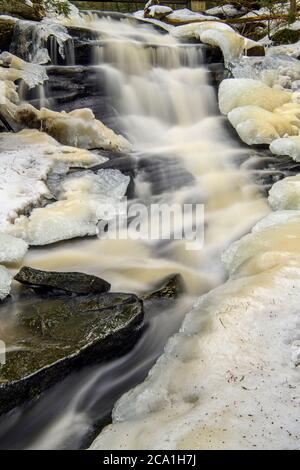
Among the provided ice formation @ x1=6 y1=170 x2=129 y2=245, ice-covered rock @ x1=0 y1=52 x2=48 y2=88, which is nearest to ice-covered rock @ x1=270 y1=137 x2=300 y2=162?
ice formation @ x1=6 y1=170 x2=129 y2=245

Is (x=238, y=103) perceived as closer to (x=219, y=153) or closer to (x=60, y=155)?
(x=219, y=153)

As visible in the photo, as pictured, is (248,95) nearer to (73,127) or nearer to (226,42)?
(226,42)

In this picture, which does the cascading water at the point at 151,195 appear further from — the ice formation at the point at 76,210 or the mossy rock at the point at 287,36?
the mossy rock at the point at 287,36

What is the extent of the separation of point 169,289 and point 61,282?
924mm

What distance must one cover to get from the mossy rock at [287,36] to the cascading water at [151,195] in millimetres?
3882

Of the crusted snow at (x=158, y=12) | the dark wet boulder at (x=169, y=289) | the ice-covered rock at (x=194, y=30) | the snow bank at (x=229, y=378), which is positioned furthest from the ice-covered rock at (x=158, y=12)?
the snow bank at (x=229, y=378)

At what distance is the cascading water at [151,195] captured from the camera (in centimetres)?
251

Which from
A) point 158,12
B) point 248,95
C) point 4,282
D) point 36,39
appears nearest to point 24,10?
point 36,39

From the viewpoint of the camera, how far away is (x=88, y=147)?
21.4 ft

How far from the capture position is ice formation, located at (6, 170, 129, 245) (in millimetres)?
4336

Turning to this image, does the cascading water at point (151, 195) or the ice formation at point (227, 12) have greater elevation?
the ice formation at point (227, 12)

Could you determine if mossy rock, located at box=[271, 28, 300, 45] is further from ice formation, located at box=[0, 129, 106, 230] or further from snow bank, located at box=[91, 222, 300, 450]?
snow bank, located at box=[91, 222, 300, 450]
